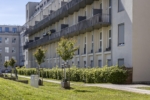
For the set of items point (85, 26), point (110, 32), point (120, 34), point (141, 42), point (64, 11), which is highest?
point (64, 11)

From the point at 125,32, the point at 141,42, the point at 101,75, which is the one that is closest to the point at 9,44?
the point at 101,75

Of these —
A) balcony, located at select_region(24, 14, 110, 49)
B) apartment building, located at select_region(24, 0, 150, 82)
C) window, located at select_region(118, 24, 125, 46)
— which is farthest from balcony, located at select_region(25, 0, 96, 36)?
window, located at select_region(118, 24, 125, 46)

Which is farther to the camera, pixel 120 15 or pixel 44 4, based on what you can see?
pixel 44 4

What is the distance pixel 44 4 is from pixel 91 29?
35426 mm

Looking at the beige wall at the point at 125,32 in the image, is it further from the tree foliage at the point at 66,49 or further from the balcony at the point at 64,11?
the balcony at the point at 64,11

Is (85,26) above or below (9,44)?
below

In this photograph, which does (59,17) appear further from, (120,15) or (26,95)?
(26,95)

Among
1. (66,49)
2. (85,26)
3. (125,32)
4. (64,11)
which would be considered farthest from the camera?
(64,11)

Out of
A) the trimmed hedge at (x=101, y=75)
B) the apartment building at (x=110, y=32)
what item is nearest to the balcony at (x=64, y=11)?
the apartment building at (x=110, y=32)

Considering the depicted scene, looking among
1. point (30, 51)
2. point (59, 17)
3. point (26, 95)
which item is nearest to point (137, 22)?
point (26, 95)

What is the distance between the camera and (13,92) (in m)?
8.88

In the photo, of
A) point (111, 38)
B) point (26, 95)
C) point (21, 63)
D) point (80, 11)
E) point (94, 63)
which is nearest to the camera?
point (26, 95)

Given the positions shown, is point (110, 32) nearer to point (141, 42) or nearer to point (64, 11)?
point (141, 42)

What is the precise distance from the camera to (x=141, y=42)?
1122 inches
